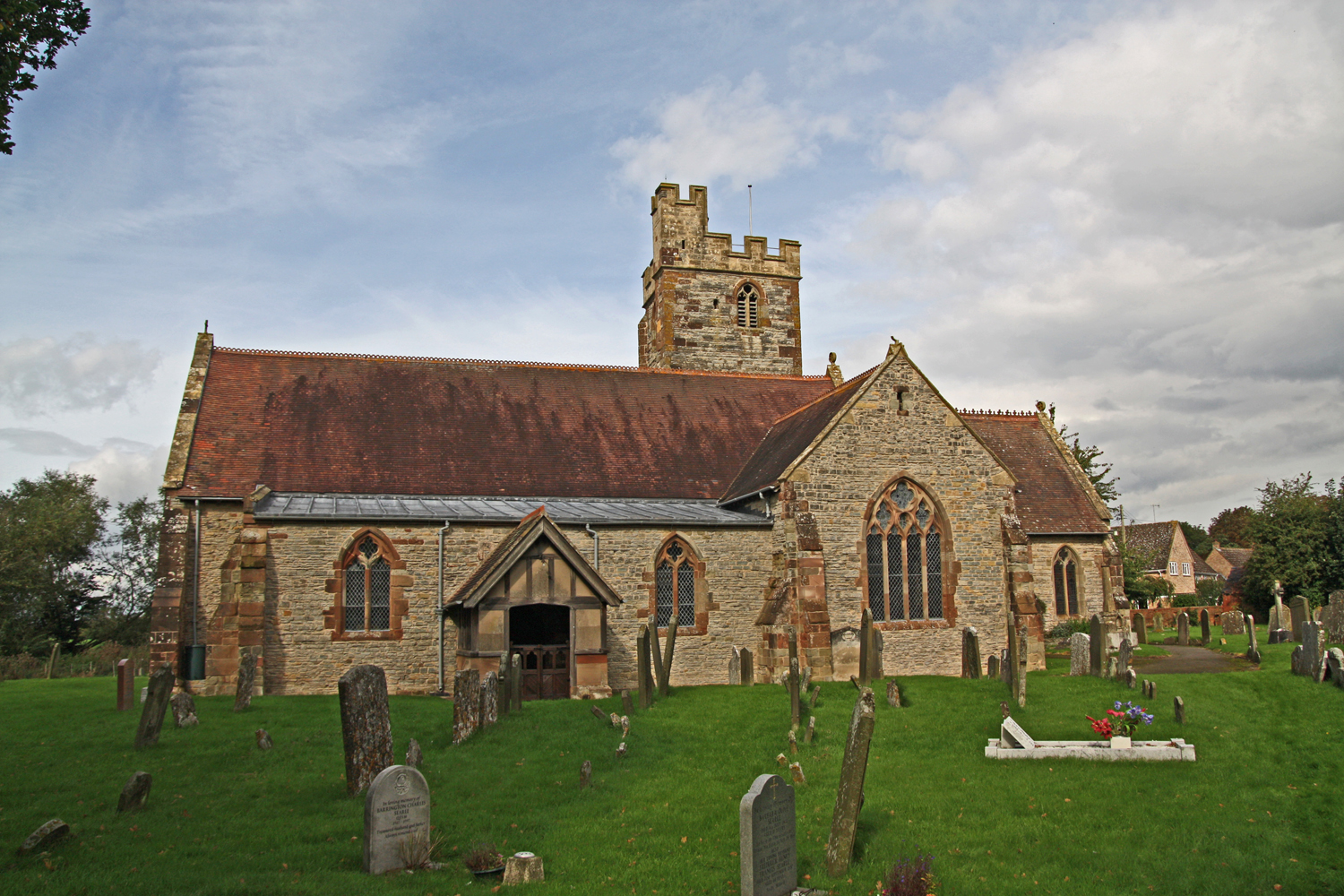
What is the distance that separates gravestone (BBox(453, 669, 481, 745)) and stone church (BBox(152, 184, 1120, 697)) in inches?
207

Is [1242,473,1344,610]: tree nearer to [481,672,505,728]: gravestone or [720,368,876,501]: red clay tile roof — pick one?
[720,368,876,501]: red clay tile roof

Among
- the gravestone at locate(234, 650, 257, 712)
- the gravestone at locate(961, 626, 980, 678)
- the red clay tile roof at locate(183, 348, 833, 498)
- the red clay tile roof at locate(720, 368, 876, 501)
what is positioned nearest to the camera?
the gravestone at locate(234, 650, 257, 712)

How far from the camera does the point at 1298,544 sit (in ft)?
119

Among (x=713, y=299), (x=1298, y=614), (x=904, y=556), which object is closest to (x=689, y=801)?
(x=904, y=556)

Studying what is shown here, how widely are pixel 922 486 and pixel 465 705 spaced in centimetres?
1344

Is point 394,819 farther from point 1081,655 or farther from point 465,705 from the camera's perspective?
point 1081,655

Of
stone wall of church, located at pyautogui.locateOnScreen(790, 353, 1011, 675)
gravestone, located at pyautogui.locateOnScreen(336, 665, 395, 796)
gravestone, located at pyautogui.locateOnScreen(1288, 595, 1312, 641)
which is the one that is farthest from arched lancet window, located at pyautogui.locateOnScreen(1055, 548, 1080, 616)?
gravestone, located at pyautogui.locateOnScreen(336, 665, 395, 796)

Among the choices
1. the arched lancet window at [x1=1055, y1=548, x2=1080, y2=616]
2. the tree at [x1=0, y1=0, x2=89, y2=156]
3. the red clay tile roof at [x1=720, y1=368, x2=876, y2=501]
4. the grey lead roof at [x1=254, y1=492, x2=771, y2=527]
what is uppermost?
the tree at [x1=0, y1=0, x2=89, y2=156]

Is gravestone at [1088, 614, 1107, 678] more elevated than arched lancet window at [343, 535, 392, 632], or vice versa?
arched lancet window at [343, 535, 392, 632]

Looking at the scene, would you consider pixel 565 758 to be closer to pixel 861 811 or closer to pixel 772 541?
pixel 861 811

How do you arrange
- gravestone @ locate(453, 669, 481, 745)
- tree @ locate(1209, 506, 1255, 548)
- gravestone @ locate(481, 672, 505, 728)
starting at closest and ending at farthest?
gravestone @ locate(453, 669, 481, 745) → gravestone @ locate(481, 672, 505, 728) → tree @ locate(1209, 506, 1255, 548)

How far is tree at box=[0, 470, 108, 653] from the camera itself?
139 feet

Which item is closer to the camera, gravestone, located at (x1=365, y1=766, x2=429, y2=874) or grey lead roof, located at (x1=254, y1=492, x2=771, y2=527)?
gravestone, located at (x1=365, y1=766, x2=429, y2=874)

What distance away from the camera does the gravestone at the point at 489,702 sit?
14.6 metres
